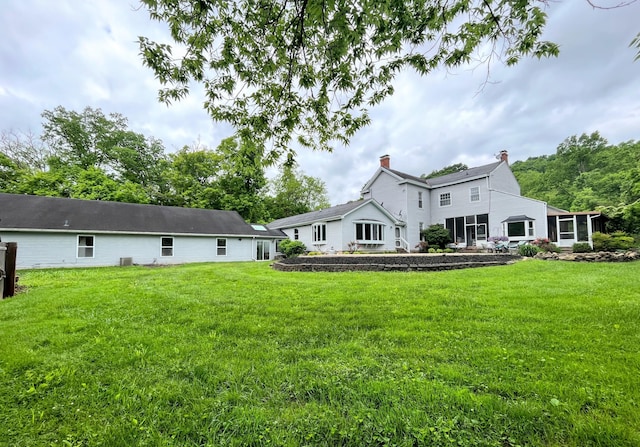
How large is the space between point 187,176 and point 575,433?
31475mm

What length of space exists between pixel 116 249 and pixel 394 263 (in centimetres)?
1644

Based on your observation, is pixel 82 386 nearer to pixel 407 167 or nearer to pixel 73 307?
pixel 73 307

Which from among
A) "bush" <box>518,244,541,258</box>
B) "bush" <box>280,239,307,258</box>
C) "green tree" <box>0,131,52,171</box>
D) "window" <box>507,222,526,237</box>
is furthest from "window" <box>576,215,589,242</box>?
"green tree" <box>0,131,52,171</box>

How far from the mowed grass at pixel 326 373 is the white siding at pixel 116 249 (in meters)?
12.5

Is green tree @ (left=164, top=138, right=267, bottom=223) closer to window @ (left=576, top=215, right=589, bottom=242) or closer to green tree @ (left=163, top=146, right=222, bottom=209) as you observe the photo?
green tree @ (left=163, top=146, right=222, bottom=209)

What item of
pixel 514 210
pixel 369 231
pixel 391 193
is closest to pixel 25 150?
pixel 369 231

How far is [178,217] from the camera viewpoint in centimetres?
2005

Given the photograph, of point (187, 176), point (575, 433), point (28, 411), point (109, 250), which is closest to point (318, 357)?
point (575, 433)

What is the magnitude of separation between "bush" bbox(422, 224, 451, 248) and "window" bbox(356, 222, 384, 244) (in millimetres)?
4080

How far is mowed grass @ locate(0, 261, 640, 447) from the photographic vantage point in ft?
6.40

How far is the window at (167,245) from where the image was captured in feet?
59.0

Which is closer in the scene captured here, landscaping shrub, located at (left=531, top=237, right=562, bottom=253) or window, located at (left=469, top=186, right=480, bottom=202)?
landscaping shrub, located at (left=531, top=237, right=562, bottom=253)

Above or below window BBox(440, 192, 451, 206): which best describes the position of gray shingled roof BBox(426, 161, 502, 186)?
above

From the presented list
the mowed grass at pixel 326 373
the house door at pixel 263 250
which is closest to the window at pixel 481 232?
the mowed grass at pixel 326 373
